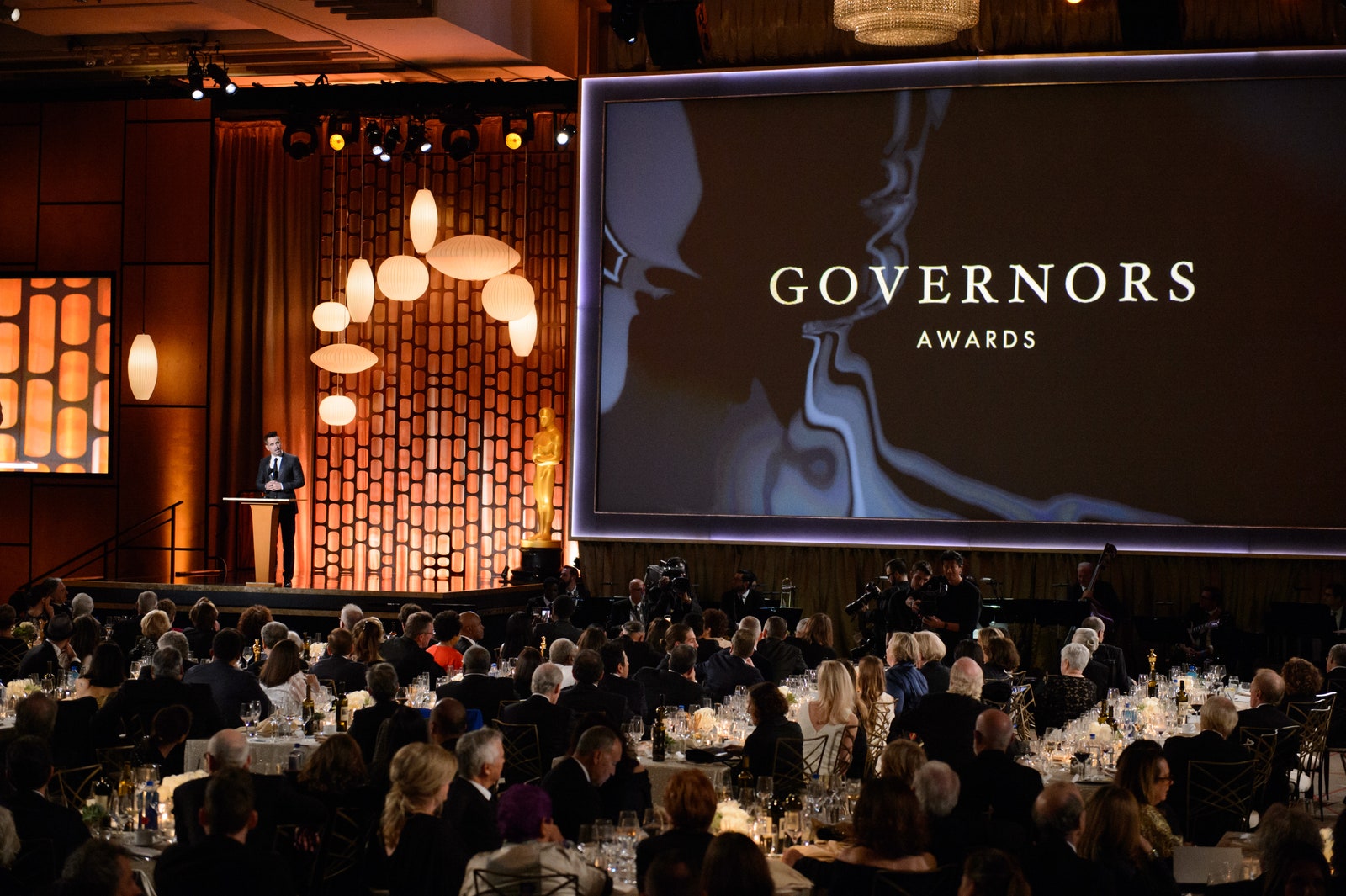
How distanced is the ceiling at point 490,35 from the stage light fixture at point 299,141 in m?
0.88

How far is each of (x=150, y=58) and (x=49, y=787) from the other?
12423 millimetres

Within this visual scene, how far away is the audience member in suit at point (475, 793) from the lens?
197 inches

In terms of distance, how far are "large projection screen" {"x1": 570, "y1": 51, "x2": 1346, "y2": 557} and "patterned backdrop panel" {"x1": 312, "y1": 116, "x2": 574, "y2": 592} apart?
56.4 inches

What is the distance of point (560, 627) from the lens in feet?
32.9

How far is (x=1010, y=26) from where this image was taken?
1419 centimetres

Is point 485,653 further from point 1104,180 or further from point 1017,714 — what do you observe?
point 1104,180

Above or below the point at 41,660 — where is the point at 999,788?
above

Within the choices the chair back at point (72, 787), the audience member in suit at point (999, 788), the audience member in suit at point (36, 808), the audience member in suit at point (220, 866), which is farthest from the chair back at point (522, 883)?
the chair back at point (72, 787)

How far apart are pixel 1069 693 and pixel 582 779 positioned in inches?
139

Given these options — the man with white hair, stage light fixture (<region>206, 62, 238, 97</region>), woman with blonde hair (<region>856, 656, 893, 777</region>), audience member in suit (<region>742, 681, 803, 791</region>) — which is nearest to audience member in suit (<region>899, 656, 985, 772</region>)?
woman with blonde hair (<region>856, 656, 893, 777</region>)

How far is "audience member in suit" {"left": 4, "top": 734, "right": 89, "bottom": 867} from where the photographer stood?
15.2 feet

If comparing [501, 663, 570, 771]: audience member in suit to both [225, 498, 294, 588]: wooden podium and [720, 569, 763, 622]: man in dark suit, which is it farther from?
[225, 498, 294, 588]: wooden podium

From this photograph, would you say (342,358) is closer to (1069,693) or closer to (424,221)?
(424,221)

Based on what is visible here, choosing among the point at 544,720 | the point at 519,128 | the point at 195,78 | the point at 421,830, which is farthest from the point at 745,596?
the point at 421,830
